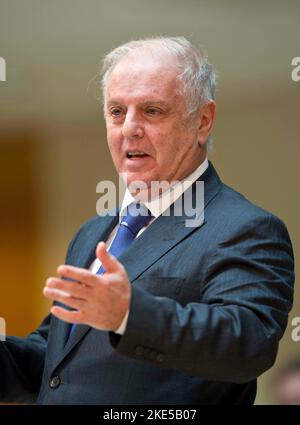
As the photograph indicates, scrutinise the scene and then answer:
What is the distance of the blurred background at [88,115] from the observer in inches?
138

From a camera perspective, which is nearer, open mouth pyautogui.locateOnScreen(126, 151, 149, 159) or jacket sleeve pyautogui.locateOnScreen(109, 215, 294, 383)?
jacket sleeve pyautogui.locateOnScreen(109, 215, 294, 383)

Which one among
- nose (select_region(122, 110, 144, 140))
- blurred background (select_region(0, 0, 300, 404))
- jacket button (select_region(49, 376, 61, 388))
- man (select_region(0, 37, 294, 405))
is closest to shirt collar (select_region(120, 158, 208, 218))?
man (select_region(0, 37, 294, 405))

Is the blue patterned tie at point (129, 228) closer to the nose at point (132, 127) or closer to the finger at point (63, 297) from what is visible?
the nose at point (132, 127)

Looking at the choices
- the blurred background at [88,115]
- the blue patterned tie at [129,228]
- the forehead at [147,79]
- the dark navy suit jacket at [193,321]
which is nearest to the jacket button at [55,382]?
the dark navy suit jacket at [193,321]

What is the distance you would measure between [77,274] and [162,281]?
1.06 feet

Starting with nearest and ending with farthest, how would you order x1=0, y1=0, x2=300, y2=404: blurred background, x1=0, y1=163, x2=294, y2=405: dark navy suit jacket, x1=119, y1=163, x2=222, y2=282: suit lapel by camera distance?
x1=0, y1=163, x2=294, y2=405: dark navy suit jacket → x1=119, y1=163, x2=222, y2=282: suit lapel → x1=0, y1=0, x2=300, y2=404: blurred background

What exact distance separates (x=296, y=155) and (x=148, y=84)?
260 centimetres

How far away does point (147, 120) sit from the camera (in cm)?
160

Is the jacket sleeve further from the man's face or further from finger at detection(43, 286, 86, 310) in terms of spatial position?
the man's face

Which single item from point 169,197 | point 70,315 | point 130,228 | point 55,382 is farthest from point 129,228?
point 70,315

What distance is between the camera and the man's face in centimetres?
159

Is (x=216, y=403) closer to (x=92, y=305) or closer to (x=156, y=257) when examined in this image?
(x=156, y=257)

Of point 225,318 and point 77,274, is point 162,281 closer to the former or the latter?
point 225,318

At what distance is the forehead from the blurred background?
6.15 ft
